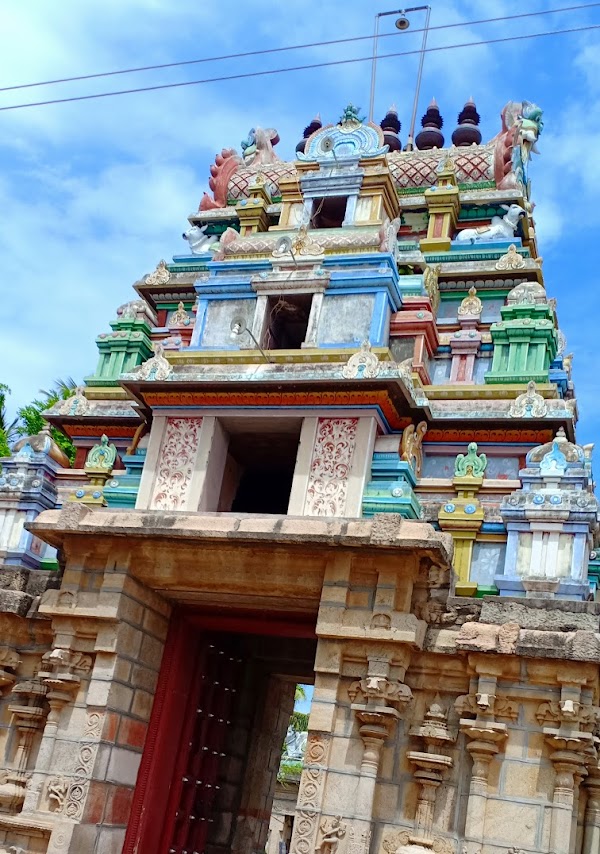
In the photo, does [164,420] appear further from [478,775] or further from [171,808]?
[478,775]

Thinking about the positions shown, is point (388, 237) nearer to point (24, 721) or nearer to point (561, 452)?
point (561, 452)

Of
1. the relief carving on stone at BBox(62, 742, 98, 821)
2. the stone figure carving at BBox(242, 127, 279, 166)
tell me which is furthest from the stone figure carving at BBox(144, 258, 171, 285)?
the relief carving on stone at BBox(62, 742, 98, 821)

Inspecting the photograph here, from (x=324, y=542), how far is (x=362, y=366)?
167 inches

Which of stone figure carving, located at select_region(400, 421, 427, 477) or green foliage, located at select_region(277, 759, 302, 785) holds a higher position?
stone figure carving, located at select_region(400, 421, 427, 477)

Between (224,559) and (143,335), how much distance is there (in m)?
8.46

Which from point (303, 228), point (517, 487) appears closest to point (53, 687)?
point (517, 487)

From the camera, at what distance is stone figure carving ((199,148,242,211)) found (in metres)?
19.3

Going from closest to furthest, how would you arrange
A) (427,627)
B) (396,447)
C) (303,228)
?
1. (427,627)
2. (396,447)
3. (303,228)

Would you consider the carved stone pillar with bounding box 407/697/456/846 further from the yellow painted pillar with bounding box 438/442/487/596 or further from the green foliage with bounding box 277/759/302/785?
the green foliage with bounding box 277/759/302/785

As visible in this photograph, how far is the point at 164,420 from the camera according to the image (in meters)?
13.6

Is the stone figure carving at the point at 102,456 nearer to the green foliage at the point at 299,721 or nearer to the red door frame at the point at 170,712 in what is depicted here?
the red door frame at the point at 170,712

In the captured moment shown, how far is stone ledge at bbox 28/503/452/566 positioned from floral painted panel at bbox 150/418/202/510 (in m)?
2.57

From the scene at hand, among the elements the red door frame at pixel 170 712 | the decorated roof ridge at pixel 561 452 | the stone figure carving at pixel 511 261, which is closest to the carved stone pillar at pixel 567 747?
the red door frame at pixel 170 712

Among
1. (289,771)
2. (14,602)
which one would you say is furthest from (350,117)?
(289,771)
